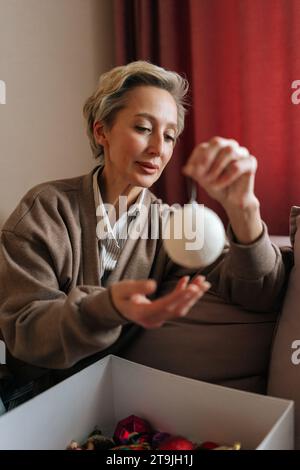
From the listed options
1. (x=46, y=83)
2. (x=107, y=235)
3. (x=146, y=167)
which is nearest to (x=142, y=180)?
→ (x=146, y=167)

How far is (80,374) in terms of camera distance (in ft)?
3.16

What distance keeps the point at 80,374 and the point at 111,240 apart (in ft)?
1.11


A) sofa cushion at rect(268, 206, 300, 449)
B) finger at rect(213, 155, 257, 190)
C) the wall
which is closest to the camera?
finger at rect(213, 155, 257, 190)

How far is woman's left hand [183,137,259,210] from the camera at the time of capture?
0.75m

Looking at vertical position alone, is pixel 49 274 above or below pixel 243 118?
below

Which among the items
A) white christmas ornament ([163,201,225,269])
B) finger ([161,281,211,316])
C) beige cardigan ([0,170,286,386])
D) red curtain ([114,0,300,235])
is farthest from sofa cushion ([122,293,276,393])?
red curtain ([114,0,300,235])

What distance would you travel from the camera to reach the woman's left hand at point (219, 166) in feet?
2.47

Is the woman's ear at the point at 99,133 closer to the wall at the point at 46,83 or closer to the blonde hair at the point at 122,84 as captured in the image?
the blonde hair at the point at 122,84

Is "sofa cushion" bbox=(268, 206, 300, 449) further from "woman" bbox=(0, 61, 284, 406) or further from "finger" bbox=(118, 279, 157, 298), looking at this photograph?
"finger" bbox=(118, 279, 157, 298)

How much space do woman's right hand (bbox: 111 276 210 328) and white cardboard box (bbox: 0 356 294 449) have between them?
241 millimetres

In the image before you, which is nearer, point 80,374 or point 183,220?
point 183,220

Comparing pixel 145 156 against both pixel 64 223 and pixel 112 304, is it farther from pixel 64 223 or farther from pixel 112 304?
pixel 112 304

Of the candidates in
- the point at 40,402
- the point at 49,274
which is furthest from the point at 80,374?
the point at 49,274

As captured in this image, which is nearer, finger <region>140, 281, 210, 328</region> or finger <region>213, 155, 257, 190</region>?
finger <region>140, 281, 210, 328</region>
